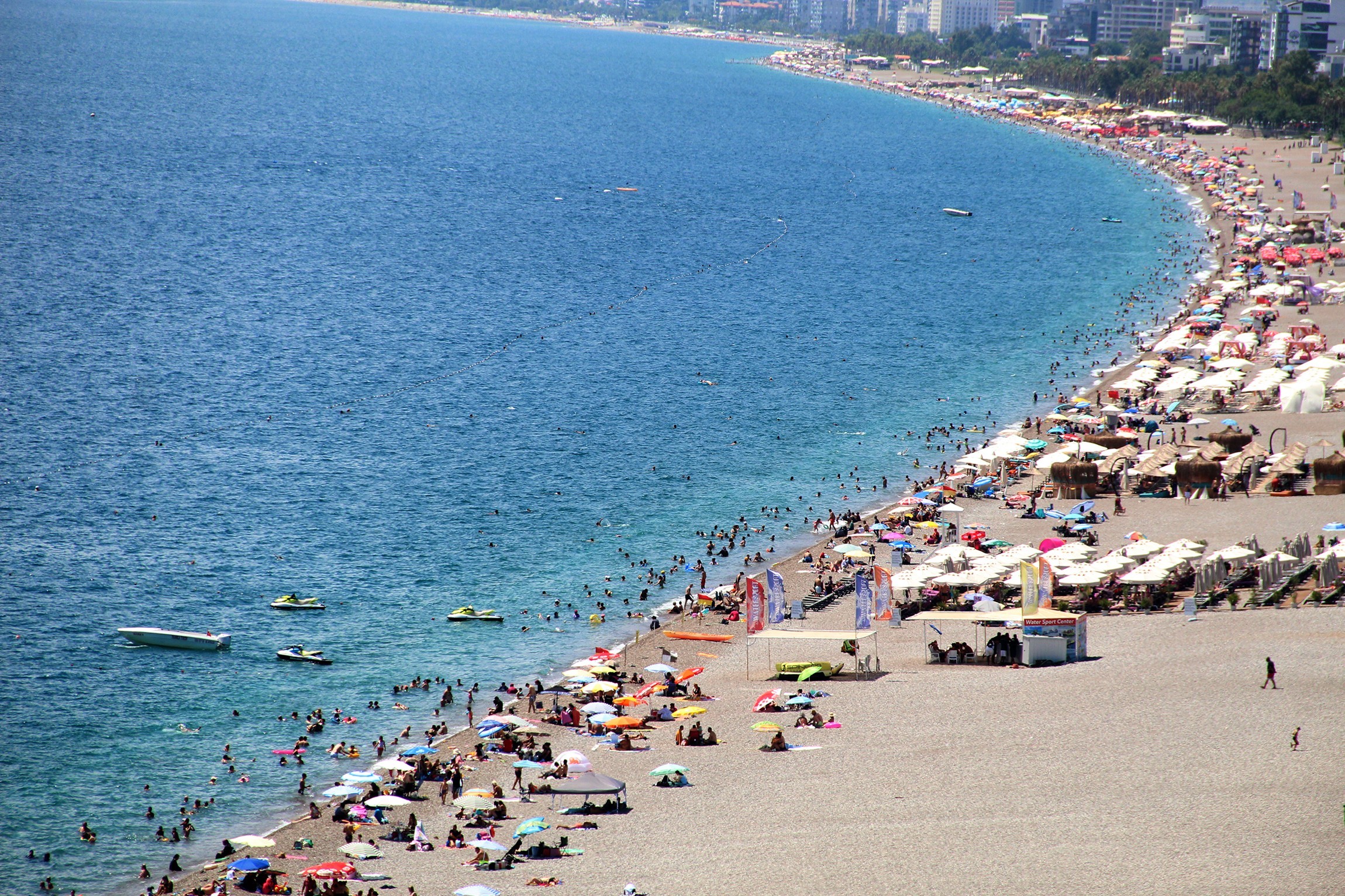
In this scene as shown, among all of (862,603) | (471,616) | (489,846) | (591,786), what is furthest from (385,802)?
(862,603)

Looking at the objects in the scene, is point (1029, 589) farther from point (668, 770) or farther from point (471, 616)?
point (471, 616)

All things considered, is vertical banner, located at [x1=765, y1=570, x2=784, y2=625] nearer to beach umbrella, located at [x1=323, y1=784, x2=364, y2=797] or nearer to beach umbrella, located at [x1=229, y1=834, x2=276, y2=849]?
beach umbrella, located at [x1=323, y1=784, x2=364, y2=797]

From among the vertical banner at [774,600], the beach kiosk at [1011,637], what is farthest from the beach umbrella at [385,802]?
the beach kiosk at [1011,637]

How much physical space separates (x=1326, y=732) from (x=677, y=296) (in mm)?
62845

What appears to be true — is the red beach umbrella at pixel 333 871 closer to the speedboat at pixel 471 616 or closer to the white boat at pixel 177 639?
the white boat at pixel 177 639

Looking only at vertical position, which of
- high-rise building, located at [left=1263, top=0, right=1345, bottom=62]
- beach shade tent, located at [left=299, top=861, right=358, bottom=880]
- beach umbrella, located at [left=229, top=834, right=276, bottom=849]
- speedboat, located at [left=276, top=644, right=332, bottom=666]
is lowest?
beach umbrella, located at [left=229, top=834, right=276, bottom=849]

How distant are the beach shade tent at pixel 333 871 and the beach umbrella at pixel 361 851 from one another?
1.52ft

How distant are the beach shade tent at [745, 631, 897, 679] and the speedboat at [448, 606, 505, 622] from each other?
7776 mm

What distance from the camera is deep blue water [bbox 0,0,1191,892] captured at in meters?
36.3

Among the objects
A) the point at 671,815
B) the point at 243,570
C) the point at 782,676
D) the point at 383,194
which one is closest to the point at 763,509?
the point at 782,676

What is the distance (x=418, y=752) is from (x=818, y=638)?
11255mm

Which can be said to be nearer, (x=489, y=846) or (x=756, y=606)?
(x=489, y=846)

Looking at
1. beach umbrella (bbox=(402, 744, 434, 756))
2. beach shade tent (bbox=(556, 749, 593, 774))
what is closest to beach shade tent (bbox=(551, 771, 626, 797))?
beach shade tent (bbox=(556, 749, 593, 774))

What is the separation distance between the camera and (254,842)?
28.1 m
